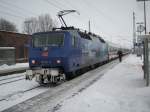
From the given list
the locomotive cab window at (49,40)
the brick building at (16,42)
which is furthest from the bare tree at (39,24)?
the locomotive cab window at (49,40)

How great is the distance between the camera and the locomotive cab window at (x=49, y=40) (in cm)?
1273

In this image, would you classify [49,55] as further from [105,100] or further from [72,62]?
[105,100]

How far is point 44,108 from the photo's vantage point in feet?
25.2

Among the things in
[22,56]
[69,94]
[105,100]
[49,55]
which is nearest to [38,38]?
[49,55]

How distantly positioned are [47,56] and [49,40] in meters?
0.94

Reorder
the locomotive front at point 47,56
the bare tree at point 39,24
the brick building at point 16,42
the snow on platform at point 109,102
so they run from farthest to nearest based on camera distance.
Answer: the bare tree at point 39,24
the brick building at point 16,42
the locomotive front at point 47,56
the snow on platform at point 109,102

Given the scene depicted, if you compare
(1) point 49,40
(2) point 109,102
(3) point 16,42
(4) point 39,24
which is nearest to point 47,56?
(1) point 49,40

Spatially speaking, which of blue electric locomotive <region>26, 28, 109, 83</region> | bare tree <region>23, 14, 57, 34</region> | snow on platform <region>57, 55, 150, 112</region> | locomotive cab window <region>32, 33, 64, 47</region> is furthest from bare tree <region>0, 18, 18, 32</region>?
snow on platform <region>57, 55, 150, 112</region>

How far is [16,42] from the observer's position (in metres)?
33.0

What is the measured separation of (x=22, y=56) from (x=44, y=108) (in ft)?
93.1

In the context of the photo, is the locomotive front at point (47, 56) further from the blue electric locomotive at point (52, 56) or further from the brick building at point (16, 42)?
the brick building at point (16, 42)

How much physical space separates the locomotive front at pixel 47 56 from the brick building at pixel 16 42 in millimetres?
18461

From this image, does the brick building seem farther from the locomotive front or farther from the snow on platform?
the snow on platform

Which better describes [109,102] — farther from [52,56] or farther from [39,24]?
[39,24]
